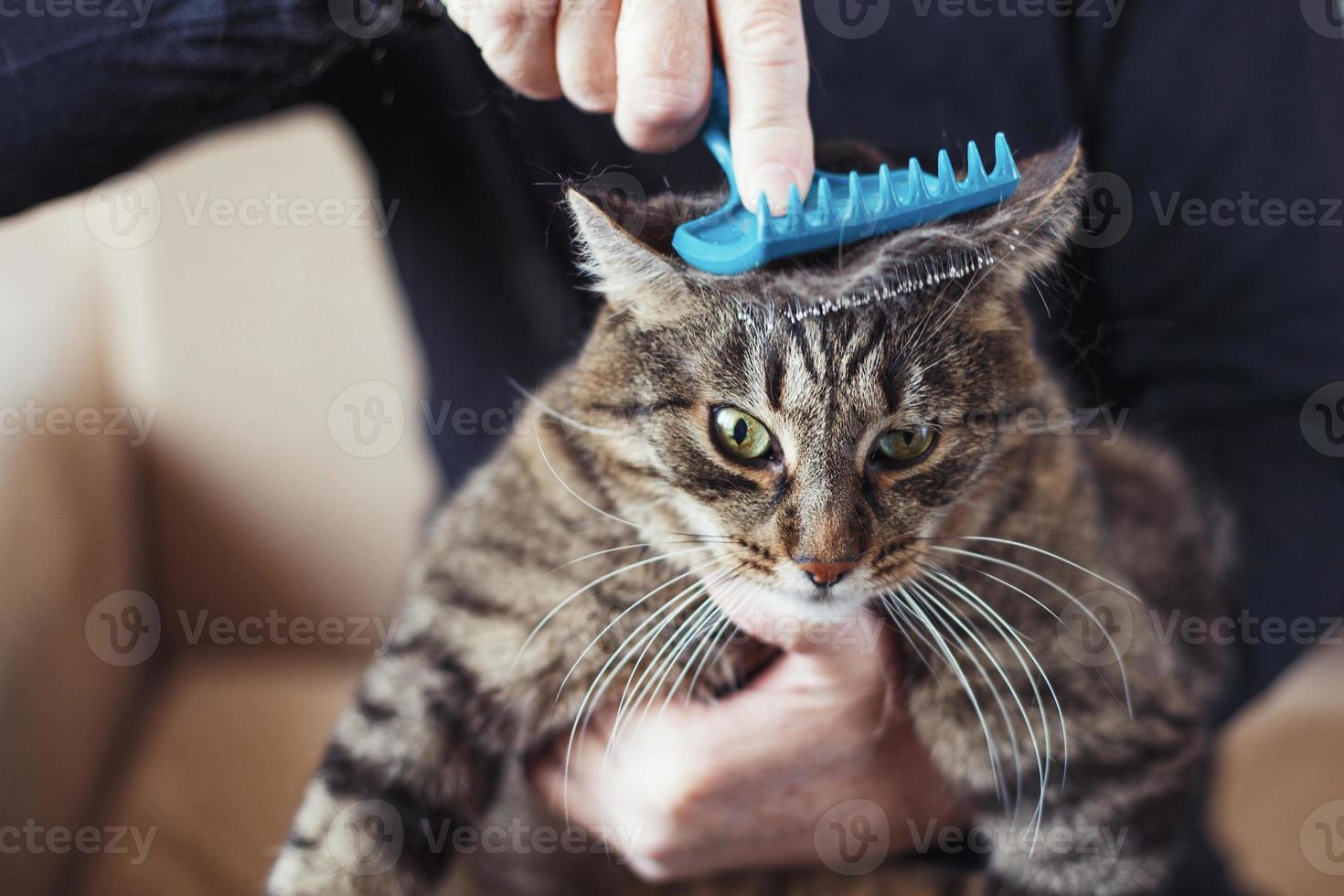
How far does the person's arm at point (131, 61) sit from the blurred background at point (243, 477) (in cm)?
50

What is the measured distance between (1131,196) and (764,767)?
1.96 feet

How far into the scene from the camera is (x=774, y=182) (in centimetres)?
48

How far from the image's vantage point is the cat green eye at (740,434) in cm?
56

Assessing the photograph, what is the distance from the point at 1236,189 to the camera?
0.92m

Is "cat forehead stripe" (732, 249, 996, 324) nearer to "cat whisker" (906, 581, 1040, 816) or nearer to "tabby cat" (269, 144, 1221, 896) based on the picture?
"tabby cat" (269, 144, 1221, 896)

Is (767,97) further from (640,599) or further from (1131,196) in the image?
(1131,196)

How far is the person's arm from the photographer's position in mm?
617

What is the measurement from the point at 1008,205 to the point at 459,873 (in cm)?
65

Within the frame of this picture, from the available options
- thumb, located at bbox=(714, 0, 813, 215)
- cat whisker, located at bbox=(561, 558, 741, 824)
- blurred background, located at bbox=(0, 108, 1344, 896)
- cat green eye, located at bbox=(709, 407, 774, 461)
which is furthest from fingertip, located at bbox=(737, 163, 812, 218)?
blurred background, located at bbox=(0, 108, 1344, 896)

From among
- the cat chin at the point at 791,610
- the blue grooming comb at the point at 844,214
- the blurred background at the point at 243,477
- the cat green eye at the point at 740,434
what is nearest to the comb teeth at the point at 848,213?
the blue grooming comb at the point at 844,214

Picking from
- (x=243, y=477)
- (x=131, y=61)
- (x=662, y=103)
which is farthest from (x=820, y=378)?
(x=243, y=477)

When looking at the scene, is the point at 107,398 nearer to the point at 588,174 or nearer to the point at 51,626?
the point at 51,626

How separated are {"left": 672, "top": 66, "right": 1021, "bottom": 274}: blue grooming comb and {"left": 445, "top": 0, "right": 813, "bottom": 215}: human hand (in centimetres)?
2

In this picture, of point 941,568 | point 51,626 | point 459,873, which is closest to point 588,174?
point 941,568
